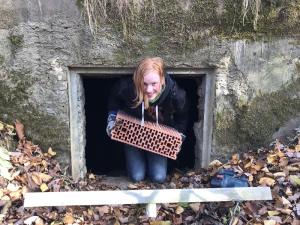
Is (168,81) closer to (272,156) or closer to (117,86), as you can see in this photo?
(117,86)

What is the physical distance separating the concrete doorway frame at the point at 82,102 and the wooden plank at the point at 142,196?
36.4 inches

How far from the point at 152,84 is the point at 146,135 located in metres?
0.59

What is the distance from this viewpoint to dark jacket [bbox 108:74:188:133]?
3990mm

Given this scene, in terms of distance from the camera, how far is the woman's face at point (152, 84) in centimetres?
366

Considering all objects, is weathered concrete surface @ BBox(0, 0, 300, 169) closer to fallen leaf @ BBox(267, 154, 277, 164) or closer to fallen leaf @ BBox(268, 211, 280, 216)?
fallen leaf @ BBox(267, 154, 277, 164)

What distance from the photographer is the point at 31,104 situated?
159 inches

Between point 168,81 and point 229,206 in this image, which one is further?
point 168,81

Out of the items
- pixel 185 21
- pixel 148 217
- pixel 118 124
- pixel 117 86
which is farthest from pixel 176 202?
pixel 185 21

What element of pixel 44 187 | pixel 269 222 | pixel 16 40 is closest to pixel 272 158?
pixel 269 222

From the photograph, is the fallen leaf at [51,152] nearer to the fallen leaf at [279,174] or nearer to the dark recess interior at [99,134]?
the dark recess interior at [99,134]

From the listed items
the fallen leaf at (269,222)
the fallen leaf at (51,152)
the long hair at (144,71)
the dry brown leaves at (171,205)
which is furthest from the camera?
the fallen leaf at (51,152)

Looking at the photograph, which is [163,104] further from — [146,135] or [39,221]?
[39,221]

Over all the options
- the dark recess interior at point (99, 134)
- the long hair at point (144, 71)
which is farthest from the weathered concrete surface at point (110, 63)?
the dark recess interior at point (99, 134)

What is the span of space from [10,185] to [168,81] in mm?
1550
